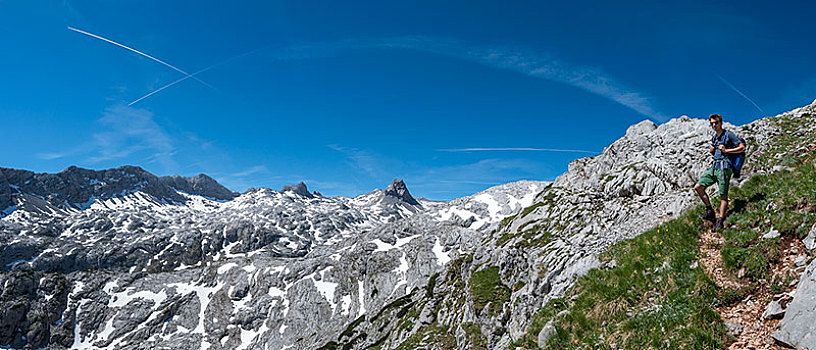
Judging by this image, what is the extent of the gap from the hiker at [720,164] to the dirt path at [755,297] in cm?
313

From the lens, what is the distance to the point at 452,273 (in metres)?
89.9

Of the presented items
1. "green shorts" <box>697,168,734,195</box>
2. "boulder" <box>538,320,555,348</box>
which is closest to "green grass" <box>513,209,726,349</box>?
"boulder" <box>538,320,555,348</box>

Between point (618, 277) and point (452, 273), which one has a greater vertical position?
point (452, 273)

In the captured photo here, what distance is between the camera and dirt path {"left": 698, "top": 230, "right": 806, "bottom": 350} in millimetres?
8148

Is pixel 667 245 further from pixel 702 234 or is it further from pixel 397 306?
pixel 397 306

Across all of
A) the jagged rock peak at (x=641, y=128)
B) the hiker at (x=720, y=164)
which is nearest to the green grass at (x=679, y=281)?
the hiker at (x=720, y=164)

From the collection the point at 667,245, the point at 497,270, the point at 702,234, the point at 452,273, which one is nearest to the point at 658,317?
the point at 667,245

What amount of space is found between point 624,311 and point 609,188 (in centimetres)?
5209

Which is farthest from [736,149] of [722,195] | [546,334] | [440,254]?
[440,254]

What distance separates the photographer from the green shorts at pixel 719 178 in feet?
44.1

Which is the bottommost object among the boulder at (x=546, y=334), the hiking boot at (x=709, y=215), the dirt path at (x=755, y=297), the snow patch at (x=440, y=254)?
the boulder at (x=546, y=334)

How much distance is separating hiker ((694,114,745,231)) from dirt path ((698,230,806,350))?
3.13m

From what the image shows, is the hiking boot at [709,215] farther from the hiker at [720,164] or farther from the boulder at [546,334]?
the boulder at [546,334]

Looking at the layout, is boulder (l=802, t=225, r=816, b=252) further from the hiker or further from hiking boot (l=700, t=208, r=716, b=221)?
hiking boot (l=700, t=208, r=716, b=221)
